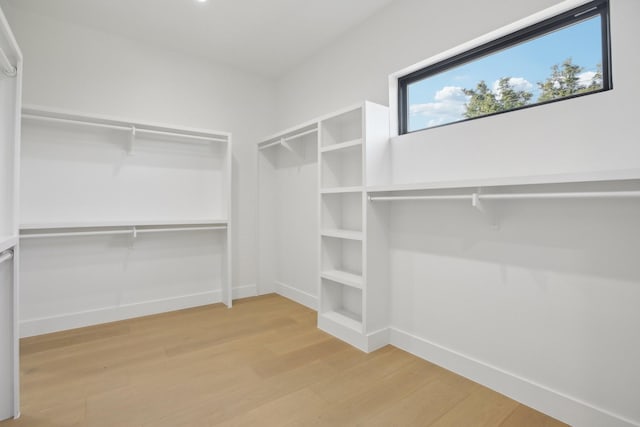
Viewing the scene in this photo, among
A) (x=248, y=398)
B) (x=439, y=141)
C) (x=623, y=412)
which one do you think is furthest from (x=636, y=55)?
(x=248, y=398)

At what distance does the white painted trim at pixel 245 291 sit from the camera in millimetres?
3662

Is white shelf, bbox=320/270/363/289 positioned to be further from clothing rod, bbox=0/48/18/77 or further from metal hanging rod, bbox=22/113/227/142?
clothing rod, bbox=0/48/18/77

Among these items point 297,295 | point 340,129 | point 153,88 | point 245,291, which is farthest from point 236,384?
point 153,88

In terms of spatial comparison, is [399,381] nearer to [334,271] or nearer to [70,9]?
[334,271]

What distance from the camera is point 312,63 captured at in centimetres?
342

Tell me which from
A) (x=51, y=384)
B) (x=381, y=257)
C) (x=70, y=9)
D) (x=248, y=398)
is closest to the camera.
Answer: (x=248, y=398)

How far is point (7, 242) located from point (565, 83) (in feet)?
9.56

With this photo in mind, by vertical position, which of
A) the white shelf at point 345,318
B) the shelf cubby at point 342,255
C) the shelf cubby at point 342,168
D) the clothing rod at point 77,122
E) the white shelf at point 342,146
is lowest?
the white shelf at point 345,318

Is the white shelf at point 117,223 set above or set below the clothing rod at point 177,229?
above

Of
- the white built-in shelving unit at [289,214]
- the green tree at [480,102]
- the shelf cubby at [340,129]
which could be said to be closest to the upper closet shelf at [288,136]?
the white built-in shelving unit at [289,214]

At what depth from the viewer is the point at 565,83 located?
5.41ft

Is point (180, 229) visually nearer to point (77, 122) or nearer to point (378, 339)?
point (77, 122)

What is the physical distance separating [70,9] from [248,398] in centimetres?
336

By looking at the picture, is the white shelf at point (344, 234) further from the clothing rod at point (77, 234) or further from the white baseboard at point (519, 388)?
the clothing rod at point (77, 234)
